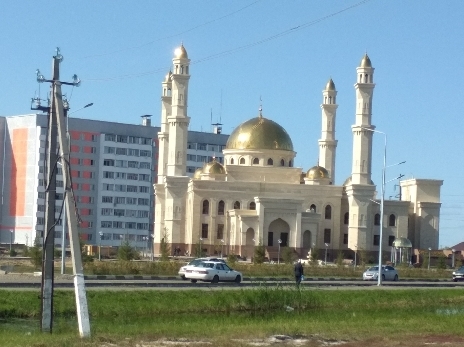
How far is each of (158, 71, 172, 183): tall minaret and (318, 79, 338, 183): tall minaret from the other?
15.1m

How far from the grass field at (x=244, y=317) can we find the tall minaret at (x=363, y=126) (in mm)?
49519

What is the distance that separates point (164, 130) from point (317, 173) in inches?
622

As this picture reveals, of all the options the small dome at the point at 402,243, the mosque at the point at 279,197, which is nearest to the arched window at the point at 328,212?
the mosque at the point at 279,197

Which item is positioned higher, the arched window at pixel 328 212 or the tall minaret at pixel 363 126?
the tall minaret at pixel 363 126

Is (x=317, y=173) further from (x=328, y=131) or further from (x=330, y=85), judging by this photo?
(x=330, y=85)

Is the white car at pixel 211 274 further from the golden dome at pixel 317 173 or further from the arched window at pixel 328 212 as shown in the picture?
the golden dome at pixel 317 173

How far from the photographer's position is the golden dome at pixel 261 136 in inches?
4013

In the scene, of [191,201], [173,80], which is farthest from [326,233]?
[173,80]

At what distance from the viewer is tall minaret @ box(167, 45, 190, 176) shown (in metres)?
92.9

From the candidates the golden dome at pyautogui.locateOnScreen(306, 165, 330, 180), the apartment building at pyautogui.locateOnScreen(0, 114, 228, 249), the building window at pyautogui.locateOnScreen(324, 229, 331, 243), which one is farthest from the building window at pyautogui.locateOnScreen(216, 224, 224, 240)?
the apartment building at pyautogui.locateOnScreen(0, 114, 228, 249)

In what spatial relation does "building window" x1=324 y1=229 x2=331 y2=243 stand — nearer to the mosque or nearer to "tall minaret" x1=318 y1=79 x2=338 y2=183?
the mosque

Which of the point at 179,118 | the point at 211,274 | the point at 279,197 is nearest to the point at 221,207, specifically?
the point at 279,197

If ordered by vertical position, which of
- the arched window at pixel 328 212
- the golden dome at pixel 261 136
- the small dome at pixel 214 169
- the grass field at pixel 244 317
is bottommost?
the grass field at pixel 244 317

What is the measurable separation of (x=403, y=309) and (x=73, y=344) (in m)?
19.3
